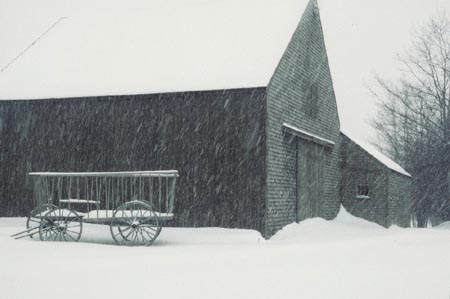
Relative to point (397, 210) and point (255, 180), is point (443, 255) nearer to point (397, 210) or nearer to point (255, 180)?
point (255, 180)

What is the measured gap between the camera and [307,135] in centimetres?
1747

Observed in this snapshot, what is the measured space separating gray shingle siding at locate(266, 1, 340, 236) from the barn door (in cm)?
35

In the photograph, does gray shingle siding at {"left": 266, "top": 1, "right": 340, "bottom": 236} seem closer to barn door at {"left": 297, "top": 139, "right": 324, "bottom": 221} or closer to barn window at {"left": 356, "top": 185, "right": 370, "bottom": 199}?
barn door at {"left": 297, "top": 139, "right": 324, "bottom": 221}

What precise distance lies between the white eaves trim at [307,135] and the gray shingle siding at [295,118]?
21 cm

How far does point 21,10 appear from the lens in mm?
50375

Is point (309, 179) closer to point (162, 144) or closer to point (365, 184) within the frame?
point (365, 184)

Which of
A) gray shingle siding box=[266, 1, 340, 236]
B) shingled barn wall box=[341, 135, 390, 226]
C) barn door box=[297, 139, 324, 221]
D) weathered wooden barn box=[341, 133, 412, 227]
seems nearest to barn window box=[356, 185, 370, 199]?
weathered wooden barn box=[341, 133, 412, 227]

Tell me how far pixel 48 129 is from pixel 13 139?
1225 millimetres

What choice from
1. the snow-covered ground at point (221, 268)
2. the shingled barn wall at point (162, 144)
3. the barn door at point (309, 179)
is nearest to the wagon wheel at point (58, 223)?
the snow-covered ground at point (221, 268)

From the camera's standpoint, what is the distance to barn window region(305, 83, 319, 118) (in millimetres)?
18591

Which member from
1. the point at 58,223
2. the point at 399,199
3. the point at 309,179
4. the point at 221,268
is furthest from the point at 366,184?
the point at 221,268

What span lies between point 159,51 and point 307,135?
5.13 meters

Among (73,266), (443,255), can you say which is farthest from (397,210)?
(73,266)

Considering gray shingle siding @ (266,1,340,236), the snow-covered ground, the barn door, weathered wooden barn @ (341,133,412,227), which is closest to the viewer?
the snow-covered ground
